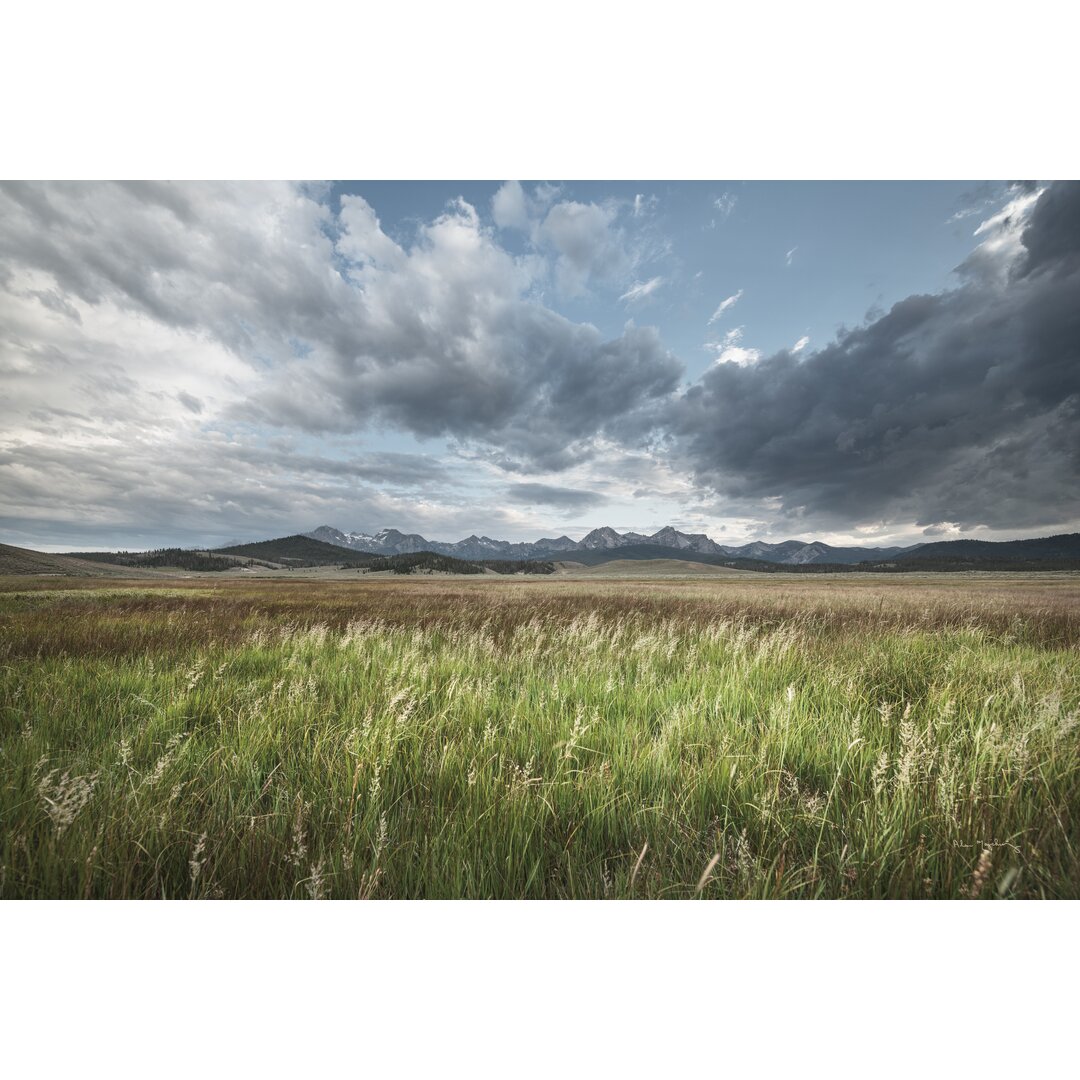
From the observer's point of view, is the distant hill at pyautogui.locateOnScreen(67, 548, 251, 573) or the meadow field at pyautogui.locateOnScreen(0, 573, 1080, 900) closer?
the meadow field at pyautogui.locateOnScreen(0, 573, 1080, 900)

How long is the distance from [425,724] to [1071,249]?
10.6 metres

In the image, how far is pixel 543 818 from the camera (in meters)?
2.17

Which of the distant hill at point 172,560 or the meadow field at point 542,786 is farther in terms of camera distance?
the distant hill at point 172,560

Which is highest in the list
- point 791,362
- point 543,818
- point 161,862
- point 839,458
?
point 791,362

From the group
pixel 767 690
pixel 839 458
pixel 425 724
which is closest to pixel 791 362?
pixel 839 458

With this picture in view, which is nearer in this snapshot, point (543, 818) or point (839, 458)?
point (543, 818)

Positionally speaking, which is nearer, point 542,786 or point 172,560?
point 542,786

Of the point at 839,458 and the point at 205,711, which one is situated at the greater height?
the point at 839,458

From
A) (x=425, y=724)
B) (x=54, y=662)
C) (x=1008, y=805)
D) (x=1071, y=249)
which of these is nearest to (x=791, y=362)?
(x=1071, y=249)

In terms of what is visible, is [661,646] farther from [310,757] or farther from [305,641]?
[305,641]

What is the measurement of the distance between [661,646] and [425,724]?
4142 mm
